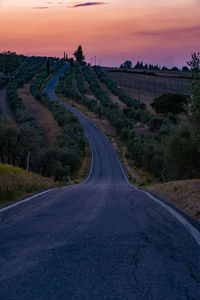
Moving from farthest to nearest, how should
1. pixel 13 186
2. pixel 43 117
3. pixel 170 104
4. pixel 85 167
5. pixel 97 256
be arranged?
pixel 170 104 < pixel 43 117 < pixel 85 167 < pixel 13 186 < pixel 97 256

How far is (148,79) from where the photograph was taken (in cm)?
15900

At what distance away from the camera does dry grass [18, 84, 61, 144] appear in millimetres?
69625

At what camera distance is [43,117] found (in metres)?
83.9

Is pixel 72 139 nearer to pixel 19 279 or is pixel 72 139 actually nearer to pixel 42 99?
pixel 42 99

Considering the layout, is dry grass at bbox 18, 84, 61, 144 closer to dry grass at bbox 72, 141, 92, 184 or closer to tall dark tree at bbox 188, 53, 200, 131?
dry grass at bbox 72, 141, 92, 184

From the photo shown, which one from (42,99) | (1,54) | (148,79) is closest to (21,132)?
(42,99)

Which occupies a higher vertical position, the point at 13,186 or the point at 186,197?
the point at 13,186

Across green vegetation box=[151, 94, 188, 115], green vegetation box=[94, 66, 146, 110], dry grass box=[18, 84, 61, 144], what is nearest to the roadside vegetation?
dry grass box=[18, 84, 61, 144]

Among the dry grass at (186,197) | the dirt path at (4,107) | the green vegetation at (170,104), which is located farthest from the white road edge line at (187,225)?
the green vegetation at (170,104)

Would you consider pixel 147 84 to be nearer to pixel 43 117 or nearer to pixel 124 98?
pixel 124 98

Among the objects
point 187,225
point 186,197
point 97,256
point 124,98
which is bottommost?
point 186,197

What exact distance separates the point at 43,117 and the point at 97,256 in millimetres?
81127

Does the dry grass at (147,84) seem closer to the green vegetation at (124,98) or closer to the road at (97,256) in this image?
the green vegetation at (124,98)

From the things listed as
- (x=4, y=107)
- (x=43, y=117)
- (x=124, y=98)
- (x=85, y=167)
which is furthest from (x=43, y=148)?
(x=124, y=98)
